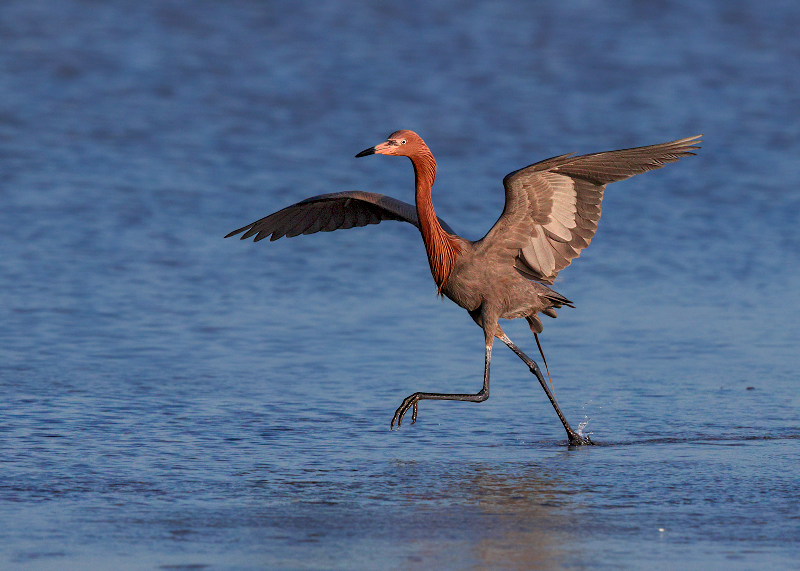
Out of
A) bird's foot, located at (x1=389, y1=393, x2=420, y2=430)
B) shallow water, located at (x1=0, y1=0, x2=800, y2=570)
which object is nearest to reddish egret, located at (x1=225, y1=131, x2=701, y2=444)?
bird's foot, located at (x1=389, y1=393, x2=420, y2=430)

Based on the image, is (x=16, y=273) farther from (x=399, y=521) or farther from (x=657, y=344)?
(x=399, y=521)

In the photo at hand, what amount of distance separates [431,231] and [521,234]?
0.58m

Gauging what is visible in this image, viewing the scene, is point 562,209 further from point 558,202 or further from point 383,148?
point 383,148

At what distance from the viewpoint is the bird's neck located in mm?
8188

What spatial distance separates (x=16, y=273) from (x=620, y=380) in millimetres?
5881

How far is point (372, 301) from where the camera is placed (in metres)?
11.7

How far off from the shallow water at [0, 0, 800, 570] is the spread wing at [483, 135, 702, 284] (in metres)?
1.09

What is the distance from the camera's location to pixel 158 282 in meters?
12.1

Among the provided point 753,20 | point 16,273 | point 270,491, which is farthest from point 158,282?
point 753,20

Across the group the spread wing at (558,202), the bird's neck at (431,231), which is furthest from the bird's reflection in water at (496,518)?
the spread wing at (558,202)

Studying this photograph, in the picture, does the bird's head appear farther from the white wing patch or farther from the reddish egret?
the white wing patch

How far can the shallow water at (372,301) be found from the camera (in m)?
5.98

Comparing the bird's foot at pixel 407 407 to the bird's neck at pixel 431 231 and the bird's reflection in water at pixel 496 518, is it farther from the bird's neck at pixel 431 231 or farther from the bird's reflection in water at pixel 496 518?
the bird's neck at pixel 431 231

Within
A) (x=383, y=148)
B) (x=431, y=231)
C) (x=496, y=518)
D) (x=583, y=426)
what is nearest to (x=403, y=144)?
(x=383, y=148)
